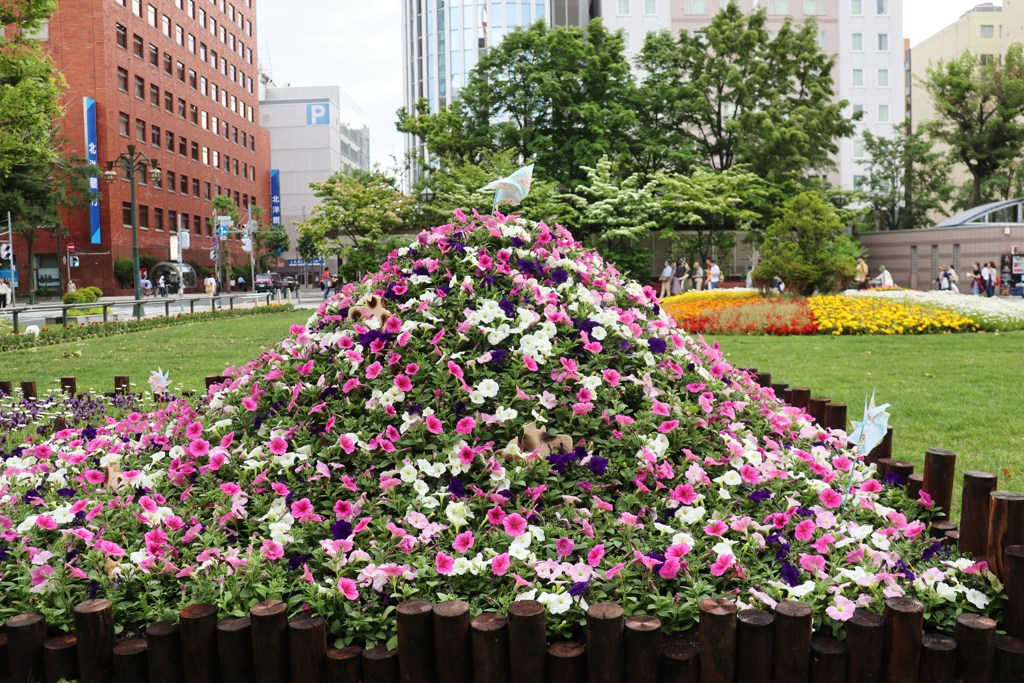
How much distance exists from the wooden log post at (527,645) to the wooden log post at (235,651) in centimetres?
71

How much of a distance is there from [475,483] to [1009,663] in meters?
1.73

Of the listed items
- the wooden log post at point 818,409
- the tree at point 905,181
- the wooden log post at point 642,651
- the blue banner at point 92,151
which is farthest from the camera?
the tree at point 905,181

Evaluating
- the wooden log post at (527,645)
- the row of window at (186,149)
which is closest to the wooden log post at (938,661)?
the wooden log post at (527,645)

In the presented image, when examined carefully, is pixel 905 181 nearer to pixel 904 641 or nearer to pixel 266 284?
pixel 266 284

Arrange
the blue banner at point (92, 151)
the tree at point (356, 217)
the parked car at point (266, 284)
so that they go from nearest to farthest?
the tree at point (356, 217), the blue banner at point (92, 151), the parked car at point (266, 284)

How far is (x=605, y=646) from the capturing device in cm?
215

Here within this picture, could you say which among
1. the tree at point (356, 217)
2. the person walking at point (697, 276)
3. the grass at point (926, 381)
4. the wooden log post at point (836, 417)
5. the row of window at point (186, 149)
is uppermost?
the row of window at point (186, 149)

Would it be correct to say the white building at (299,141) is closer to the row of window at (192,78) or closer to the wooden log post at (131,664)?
the row of window at (192,78)

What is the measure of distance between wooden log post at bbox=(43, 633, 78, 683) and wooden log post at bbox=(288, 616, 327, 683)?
0.64 metres

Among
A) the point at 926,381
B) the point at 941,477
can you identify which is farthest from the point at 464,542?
the point at 926,381

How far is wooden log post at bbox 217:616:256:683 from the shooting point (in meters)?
2.26

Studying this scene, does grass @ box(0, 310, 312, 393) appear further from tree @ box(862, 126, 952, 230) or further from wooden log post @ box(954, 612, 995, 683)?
tree @ box(862, 126, 952, 230)

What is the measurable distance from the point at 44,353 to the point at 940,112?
47278mm

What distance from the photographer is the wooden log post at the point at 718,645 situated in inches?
84.3
